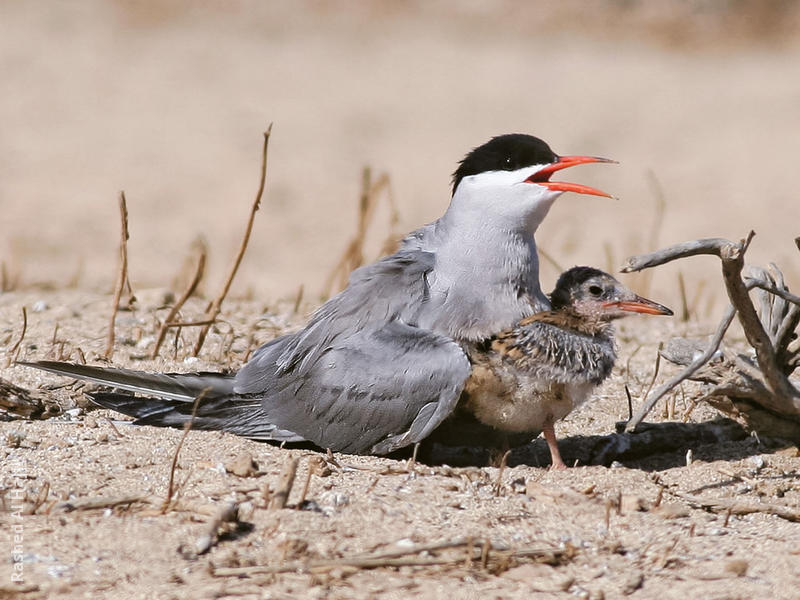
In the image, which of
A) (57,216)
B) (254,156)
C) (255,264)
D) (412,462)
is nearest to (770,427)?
(412,462)

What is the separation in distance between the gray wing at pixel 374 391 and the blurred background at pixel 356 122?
8.33 ft

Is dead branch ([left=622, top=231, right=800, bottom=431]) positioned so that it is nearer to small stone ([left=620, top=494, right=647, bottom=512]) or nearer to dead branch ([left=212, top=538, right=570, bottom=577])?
small stone ([left=620, top=494, right=647, bottom=512])

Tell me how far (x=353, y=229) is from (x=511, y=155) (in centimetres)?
544

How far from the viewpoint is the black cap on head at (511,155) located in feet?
13.1

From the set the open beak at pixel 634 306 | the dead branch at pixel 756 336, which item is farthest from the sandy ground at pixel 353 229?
the open beak at pixel 634 306

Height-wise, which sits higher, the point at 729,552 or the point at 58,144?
the point at 58,144

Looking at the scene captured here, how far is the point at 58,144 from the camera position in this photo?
11.3m

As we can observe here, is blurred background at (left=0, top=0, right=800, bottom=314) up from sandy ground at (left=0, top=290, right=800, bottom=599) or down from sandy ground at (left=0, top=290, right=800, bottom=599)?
up

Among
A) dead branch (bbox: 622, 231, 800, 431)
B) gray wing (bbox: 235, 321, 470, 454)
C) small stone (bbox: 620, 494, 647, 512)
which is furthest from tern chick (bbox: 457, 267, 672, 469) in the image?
small stone (bbox: 620, 494, 647, 512)

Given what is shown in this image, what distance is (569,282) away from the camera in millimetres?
4008

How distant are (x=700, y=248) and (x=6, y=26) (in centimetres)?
1290

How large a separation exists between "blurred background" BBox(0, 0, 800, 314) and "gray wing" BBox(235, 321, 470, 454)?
254 centimetres

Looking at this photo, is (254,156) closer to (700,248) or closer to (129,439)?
(129,439)

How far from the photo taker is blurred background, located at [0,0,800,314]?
8867 mm
